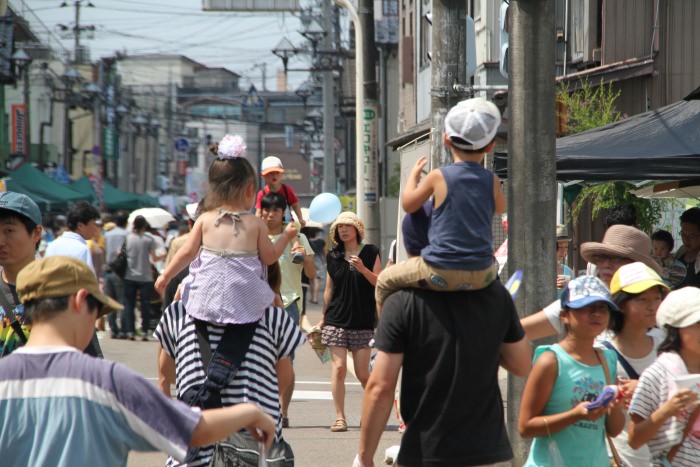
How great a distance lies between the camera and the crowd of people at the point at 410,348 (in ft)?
9.53

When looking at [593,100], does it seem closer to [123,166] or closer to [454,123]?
[454,123]

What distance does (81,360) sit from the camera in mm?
2896

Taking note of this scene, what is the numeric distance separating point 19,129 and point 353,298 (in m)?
38.5

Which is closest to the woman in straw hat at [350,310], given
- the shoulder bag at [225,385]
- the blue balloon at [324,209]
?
the blue balloon at [324,209]

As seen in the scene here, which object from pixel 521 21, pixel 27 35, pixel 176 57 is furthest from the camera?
pixel 176 57

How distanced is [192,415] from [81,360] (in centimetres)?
36

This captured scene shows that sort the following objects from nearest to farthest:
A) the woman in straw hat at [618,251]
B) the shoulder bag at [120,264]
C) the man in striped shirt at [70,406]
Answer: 1. the man in striped shirt at [70,406]
2. the woman in straw hat at [618,251]
3. the shoulder bag at [120,264]

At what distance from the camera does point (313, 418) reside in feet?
30.8

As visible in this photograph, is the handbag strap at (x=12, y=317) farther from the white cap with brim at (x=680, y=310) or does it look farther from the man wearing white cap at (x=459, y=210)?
the white cap with brim at (x=680, y=310)

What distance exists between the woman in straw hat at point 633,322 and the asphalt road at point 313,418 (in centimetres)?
342

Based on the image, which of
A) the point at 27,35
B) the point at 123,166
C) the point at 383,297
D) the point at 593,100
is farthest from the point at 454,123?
the point at 123,166

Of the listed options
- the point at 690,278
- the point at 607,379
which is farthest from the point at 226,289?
the point at 690,278

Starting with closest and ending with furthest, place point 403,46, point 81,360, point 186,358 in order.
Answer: point 81,360 < point 186,358 < point 403,46

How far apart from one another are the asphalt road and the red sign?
30.9 metres
